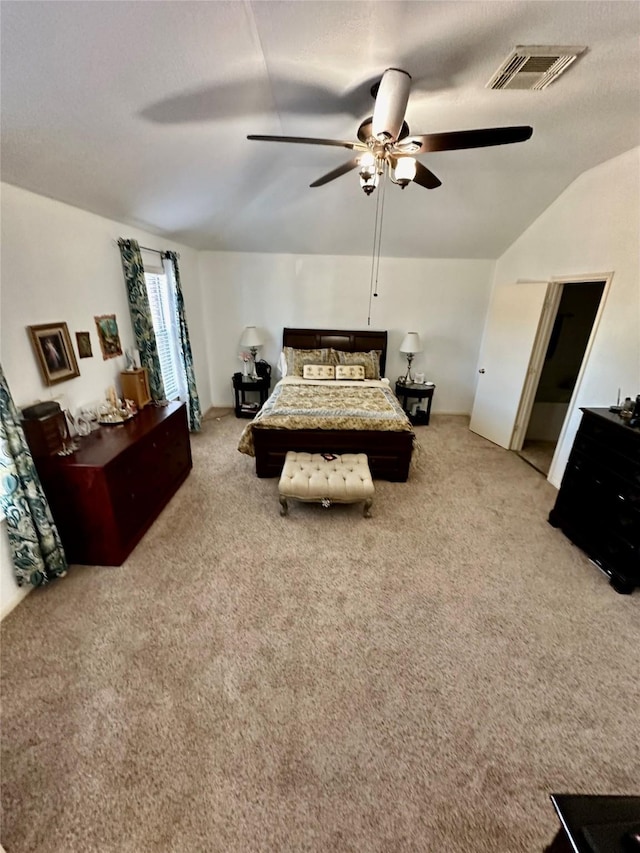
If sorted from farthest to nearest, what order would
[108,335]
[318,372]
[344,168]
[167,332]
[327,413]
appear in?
[318,372] < [167,332] < [327,413] < [108,335] < [344,168]

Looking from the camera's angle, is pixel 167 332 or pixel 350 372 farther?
pixel 350 372

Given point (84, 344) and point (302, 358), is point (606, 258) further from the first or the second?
point (84, 344)

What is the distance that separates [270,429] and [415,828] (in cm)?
269

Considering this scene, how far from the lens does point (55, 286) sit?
2432mm

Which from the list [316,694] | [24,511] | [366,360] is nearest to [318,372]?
[366,360]

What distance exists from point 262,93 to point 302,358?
2.99 metres

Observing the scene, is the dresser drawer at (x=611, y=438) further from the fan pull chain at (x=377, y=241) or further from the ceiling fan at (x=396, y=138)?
the fan pull chain at (x=377, y=241)

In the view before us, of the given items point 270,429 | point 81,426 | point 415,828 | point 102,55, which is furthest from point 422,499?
point 102,55

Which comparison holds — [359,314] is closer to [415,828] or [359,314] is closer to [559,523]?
[559,523]

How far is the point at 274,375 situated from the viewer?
17.8 ft

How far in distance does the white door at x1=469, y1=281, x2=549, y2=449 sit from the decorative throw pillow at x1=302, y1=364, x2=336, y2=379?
204 centimetres

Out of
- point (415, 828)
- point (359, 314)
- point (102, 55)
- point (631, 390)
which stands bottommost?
point (415, 828)

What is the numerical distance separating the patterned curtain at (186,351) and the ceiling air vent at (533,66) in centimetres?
332

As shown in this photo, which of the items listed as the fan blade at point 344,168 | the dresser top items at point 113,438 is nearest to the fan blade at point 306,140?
the fan blade at point 344,168
